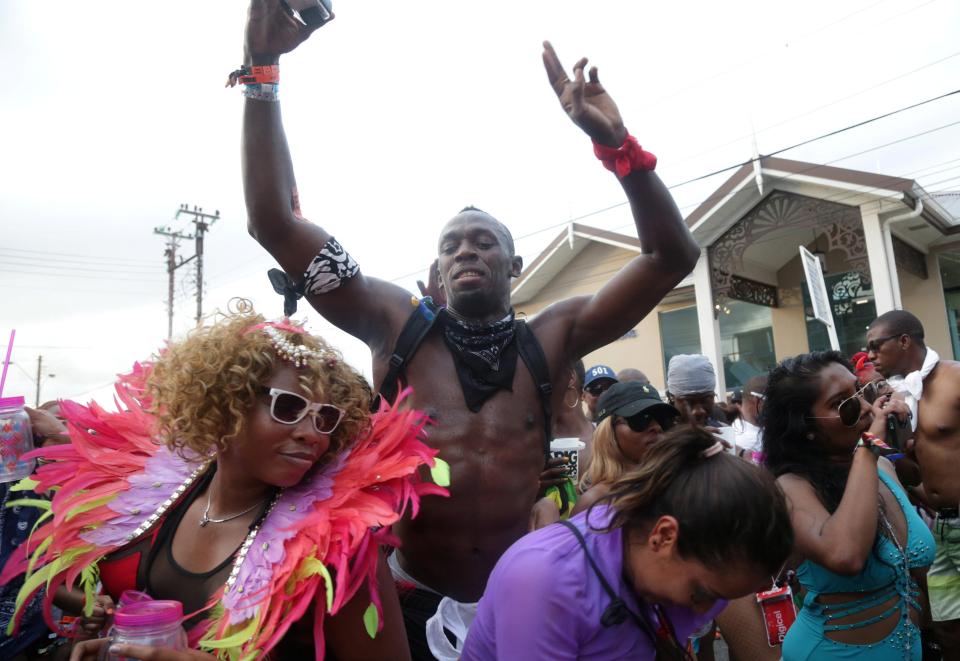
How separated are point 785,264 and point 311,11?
11969mm

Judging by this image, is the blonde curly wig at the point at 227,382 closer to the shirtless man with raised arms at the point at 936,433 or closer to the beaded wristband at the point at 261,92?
the beaded wristband at the point at 261,92

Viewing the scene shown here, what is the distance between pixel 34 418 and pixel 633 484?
3268 millimetres

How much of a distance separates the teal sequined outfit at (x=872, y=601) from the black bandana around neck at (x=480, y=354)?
131 centimetres

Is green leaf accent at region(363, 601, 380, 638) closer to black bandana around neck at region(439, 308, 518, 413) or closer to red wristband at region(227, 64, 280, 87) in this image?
black bandana around neck at region(439, 308, 518, 413)

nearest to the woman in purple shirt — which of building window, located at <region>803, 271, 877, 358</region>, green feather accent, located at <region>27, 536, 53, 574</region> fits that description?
green feather accent, located at <region>27, 536, 53, 574</region>

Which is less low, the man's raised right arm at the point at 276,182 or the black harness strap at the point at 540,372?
the man's raised right arm at the point at 276,182

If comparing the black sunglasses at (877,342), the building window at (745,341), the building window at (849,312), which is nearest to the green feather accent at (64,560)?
the black sunglasses at (877,342)

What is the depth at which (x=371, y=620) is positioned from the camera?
4.83 feet

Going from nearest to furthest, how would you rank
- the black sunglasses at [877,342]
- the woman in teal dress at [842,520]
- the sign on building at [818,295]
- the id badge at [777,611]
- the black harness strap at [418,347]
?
the woman in teal dress at [842,520], the black harness strap at [418,347], the id badge at [777,611], the black sunglasses at [877,342], the sign on building at [818,295]

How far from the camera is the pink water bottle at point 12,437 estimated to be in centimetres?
251

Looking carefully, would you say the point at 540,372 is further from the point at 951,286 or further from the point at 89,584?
the point at 951,286

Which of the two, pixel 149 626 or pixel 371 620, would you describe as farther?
pixel 371 620

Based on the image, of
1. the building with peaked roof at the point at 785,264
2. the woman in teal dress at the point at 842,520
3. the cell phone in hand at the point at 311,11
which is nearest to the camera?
the cell phone in hand at the point at 311,11

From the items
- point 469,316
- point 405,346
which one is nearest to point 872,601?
point 469,316
